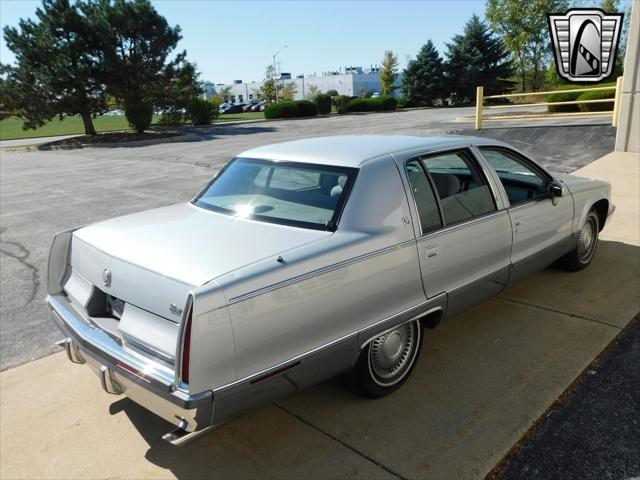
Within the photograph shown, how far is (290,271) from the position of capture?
8.25ft

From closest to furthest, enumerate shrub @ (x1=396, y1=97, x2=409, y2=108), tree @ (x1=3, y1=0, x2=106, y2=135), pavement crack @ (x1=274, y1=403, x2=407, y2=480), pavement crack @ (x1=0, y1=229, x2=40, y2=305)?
pavement crack @ (x1=274, y1=403, x2=407, y2=480) < pavement crack @ (x1=0, y1=229, x2=40, y2=305) < tree @ (x1=3, y1=0, x2=106, y2=135) < shrub @ (x1=396, y1=97, x2=409, y2=108)

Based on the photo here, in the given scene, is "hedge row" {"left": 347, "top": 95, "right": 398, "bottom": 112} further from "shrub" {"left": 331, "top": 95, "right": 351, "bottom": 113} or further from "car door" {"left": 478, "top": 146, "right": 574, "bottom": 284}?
"car door" {"left": 478, "top": 146, "right": 574, "bottom": 284}

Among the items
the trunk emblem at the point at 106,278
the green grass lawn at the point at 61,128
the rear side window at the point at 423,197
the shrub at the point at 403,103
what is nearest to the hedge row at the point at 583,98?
the rear side window at the point at 423,197

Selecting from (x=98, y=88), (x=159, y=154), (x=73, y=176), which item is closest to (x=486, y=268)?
(x=73, y=176)

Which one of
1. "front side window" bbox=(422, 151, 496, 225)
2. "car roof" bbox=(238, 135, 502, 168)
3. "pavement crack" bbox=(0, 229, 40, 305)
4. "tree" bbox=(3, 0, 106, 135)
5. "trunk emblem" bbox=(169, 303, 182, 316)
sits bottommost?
"pavement crack" bbox=(0, 229, 40, 305)

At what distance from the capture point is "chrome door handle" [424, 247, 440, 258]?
3.19 metres

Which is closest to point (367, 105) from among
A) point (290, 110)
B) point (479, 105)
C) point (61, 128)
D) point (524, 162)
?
point (290, 110)

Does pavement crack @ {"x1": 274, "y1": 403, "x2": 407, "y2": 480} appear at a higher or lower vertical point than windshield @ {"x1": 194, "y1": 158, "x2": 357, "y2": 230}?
lower

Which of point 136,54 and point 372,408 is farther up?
point 136,54

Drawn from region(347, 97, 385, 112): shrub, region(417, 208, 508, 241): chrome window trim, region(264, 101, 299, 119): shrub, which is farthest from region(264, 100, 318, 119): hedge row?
region(417, 208, 508, 241): chrome window trim

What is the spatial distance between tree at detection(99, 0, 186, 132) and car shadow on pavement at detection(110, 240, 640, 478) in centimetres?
2982

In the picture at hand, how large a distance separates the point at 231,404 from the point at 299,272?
0.70 meters

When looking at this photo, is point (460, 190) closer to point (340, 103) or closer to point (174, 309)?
point (174, 309)

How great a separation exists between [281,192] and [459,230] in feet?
4.07
